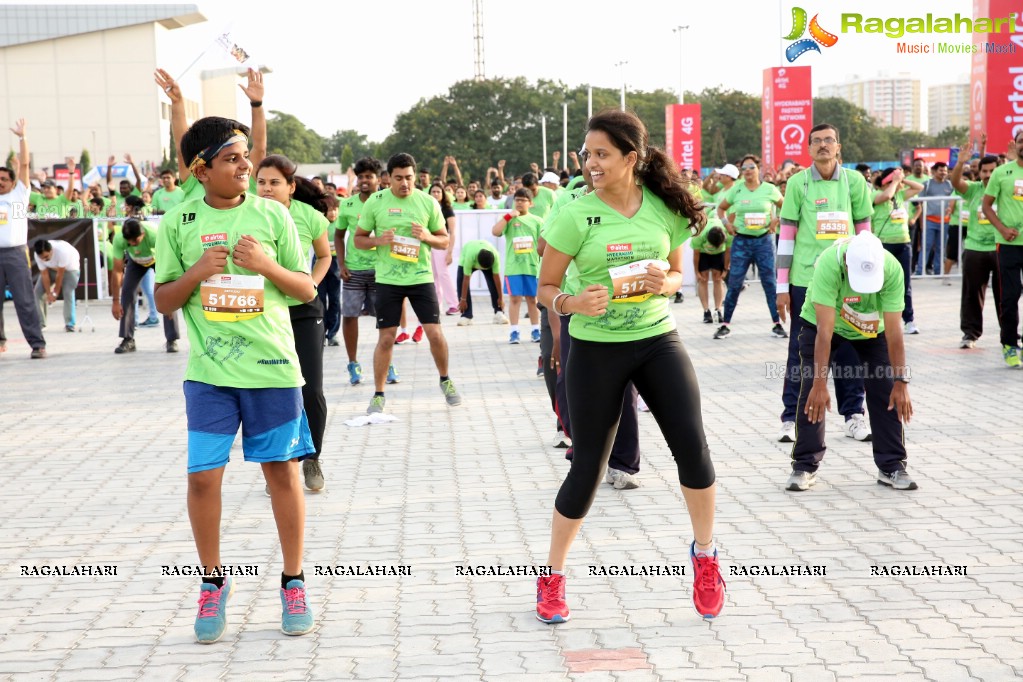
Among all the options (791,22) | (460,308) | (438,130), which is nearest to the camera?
(460,308)

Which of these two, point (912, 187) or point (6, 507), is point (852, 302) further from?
point (912, 187)

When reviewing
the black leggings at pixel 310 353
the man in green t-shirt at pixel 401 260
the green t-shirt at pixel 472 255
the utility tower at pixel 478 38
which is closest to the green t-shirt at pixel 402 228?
the man in green t-shirt at pixel 401 260

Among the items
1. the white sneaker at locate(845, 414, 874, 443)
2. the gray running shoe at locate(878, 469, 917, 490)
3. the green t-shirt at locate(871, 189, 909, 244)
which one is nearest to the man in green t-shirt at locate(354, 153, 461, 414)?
the white sneaker at locate(845, 414, 874, 443)

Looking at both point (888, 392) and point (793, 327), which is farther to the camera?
point (793, 327)

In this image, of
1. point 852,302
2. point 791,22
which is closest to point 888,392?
point 852,302

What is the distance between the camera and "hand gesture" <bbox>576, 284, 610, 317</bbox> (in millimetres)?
4246

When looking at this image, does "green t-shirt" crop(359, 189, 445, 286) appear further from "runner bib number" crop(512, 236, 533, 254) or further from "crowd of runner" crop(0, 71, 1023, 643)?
"runner bib number" crop(512, 236, 533, 254)

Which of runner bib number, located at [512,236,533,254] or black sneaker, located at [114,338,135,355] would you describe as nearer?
runner bib number, located at [512,236,533,254]

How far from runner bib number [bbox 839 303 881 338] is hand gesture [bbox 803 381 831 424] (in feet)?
1.29

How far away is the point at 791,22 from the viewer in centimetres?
2834

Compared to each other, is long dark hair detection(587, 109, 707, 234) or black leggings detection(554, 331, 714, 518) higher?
long dark hair detection(587, 109, 707, 234)

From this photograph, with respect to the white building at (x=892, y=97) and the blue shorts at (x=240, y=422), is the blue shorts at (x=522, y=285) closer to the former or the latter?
the blue shorts at (x=240, y=422)

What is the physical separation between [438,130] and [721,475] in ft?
258

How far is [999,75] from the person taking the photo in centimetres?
2019
